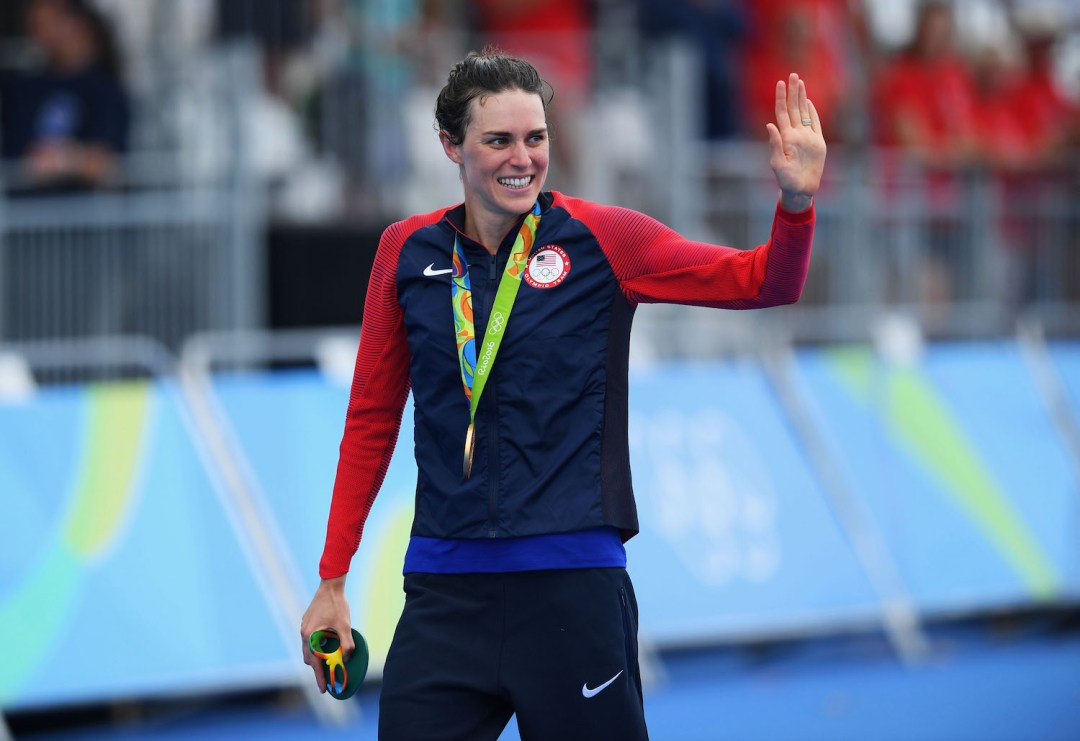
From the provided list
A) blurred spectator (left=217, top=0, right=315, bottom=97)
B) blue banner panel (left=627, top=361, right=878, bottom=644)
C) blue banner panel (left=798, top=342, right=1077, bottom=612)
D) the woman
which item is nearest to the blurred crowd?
blurred spectator (left=217, top=0, right=315, bottom=97)

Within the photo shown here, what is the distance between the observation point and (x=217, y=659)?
27.4 ft

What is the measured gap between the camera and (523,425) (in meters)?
4.32

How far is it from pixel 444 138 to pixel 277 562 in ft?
15.1

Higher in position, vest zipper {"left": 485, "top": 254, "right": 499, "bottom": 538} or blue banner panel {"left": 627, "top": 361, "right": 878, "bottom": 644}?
vest zipper {"left": 485, "top": 254, "right": 499, "bottom": 538}

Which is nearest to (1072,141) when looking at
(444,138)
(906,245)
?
(906,245)

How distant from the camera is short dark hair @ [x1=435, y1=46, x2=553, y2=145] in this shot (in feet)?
14.3

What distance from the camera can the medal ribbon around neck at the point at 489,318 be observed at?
430cm

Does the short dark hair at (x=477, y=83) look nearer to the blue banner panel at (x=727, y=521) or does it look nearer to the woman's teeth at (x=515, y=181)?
the woman's teeth at (x=515, y=181)

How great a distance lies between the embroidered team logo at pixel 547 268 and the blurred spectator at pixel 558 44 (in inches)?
309

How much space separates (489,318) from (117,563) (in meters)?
4.48

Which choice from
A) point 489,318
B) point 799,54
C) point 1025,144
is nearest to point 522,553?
point 489,318

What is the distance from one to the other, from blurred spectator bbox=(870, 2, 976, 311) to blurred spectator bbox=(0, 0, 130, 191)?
18.5 feet

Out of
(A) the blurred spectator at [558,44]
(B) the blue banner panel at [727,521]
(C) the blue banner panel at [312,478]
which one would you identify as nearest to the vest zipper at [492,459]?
(C) the blue banner panel at [312,478]

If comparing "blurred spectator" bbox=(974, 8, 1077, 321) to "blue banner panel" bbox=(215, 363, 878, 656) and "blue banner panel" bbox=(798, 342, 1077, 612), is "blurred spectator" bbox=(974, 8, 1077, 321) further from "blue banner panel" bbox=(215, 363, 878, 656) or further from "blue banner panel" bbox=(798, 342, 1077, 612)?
"blue banner panel" bbox=(215, 363, 878, 656)
